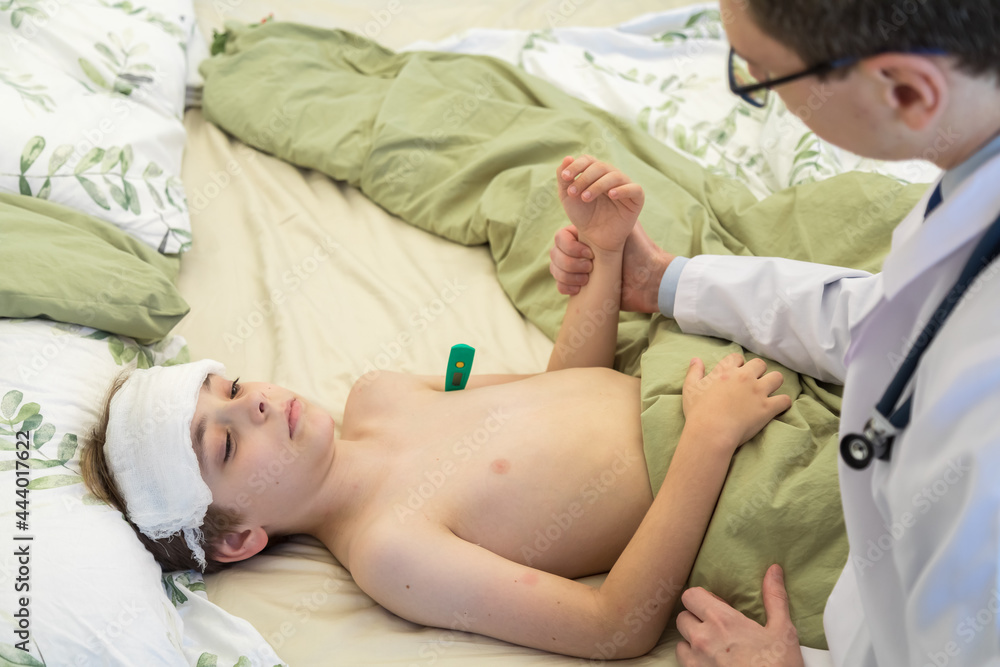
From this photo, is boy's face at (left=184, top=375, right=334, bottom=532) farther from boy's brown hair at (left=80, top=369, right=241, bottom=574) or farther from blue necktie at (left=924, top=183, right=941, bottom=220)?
blue necktie at (left=924, top=183, right=941, bottom=220)

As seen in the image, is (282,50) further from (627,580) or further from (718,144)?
(627,580)

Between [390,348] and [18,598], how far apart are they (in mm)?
786

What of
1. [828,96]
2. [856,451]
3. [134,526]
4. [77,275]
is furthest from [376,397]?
[828,96]

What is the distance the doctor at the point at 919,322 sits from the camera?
2.02 ft

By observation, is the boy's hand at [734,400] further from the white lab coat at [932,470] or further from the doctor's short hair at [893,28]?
the doctor's short hair at [893,28]

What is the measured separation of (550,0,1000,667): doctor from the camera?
62 cm

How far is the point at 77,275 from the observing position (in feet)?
4.35

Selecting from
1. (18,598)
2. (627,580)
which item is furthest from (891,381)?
(18,598)

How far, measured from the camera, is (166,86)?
1.92 meters

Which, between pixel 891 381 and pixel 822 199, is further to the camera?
pixel 822 199

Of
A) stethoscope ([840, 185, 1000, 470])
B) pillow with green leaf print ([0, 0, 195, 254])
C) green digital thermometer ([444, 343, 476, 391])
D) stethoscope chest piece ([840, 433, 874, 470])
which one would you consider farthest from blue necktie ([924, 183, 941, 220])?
pillow with green leaf print ([0, 0, 195, 254])

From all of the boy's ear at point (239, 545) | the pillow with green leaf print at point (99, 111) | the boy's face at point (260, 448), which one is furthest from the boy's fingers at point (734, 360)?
the pillow with green leaf print at point (99, 111)

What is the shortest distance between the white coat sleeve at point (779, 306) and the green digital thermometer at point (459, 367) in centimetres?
36

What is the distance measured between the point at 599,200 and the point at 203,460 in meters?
0.76
